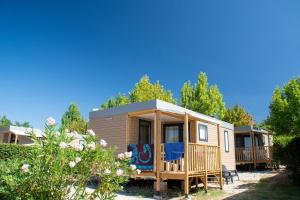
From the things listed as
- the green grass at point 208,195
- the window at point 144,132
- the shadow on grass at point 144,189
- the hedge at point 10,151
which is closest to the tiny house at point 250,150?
the window at point 144,132

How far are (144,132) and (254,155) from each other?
10.9 metres

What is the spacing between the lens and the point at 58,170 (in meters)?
Result: 4.15

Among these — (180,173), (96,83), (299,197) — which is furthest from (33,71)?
(299,197)

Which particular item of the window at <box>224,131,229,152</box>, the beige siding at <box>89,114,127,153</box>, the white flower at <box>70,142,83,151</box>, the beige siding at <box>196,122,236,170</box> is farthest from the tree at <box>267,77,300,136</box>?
the white flower at <box>70,142,83,151</box>

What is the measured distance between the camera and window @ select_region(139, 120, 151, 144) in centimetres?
1224

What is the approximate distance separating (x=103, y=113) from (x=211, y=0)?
313 inches

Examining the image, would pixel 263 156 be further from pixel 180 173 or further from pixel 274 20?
pixel 180 173

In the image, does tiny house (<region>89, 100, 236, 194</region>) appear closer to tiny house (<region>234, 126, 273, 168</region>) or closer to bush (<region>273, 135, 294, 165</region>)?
bush (<region>273, 135, 294, 165</region>)

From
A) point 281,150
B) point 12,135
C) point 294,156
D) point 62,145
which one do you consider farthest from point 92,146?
point 12,135

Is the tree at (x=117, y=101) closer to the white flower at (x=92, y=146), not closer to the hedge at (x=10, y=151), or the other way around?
the hedge at (x=10, y=151)

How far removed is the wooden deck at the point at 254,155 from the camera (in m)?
19.4

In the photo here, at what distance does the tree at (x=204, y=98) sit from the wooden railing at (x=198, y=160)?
19.0 metres

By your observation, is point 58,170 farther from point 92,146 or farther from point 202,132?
point 202,132

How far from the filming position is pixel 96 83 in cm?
2814
